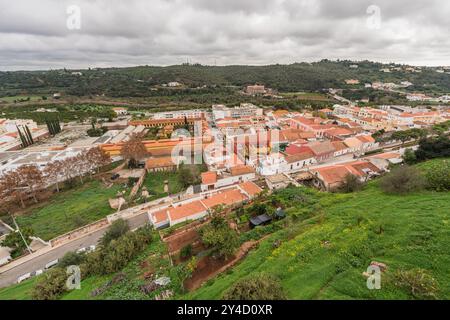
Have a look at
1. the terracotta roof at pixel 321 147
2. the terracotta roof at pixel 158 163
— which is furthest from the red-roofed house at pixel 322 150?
the terracotta roof at pixel 158 163

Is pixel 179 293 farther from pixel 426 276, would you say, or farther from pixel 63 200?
pixel 63 200

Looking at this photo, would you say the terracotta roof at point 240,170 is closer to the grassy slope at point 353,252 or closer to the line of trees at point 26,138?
the grassy slope at point 353,252

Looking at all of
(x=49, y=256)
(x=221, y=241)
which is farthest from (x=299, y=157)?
(x=49, y=256)

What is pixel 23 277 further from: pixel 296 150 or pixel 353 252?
pixel 296 150

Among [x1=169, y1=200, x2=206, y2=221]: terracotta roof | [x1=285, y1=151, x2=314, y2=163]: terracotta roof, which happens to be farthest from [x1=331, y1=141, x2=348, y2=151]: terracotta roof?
[x1=169, y1=200, x2=206, y2=221]: terracotta roof

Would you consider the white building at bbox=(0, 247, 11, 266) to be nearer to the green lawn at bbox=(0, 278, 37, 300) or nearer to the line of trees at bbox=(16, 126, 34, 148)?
the green lawn at bbox=(0, 278, 37, 300)

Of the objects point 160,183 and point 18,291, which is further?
point 160,183
